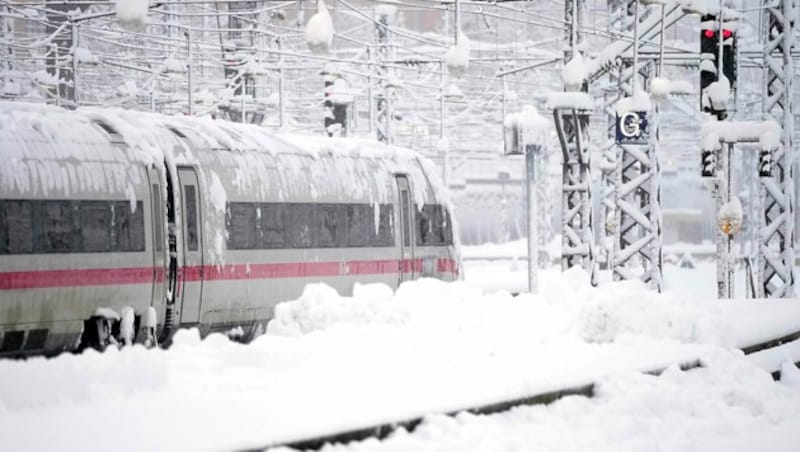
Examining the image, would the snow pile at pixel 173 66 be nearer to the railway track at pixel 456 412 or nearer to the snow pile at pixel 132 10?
the snow pile at pixel 132 10

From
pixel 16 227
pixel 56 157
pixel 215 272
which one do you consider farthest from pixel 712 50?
pixel 16 227

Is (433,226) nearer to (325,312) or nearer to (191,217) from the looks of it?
(191,217)

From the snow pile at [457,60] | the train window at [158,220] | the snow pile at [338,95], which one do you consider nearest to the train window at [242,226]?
the train window at [158,220]

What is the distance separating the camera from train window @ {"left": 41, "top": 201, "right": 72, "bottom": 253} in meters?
16.0

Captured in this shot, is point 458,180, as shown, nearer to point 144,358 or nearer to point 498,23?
point 498,23

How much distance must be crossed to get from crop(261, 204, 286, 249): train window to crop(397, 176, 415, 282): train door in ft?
9.83

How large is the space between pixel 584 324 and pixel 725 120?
31.1 feet

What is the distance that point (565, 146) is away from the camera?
74.7ft

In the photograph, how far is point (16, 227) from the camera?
51.3 feet

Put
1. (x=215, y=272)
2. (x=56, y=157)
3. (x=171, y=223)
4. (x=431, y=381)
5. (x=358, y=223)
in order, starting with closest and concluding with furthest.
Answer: (x=431, y=381), (x=56, y=157), (x=171, y=223), (x=215, y=272), (x=358, y=223)

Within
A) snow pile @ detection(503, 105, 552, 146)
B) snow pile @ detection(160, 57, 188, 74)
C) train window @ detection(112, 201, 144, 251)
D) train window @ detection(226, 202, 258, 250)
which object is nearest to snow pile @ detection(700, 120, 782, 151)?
snow pile @ detection(503, 105, 552, 146)

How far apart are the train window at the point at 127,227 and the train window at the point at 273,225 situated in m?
2.55

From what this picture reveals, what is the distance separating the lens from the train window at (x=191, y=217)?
1773 centimetres

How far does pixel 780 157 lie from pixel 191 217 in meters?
13.6
